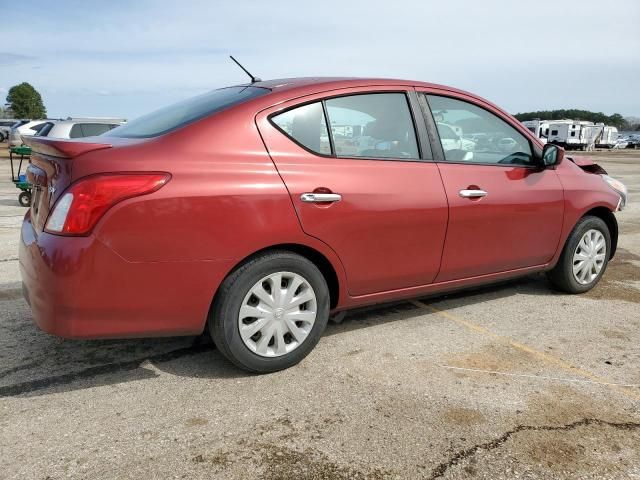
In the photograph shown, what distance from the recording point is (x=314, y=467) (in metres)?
2.31

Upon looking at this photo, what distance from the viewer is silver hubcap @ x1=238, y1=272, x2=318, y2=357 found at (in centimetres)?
302

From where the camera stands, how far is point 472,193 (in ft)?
12.4

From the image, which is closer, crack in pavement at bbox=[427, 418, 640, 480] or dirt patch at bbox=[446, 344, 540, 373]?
crack in pavement at bbox=[427, 418, 640, 480]

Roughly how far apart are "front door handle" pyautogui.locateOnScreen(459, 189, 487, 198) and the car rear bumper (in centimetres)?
174

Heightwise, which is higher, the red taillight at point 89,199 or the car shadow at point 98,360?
the red taillight at point 89,199

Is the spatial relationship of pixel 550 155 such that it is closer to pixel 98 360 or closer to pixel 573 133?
pixel 98 360

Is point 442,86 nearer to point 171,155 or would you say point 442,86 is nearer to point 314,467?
point 171,155

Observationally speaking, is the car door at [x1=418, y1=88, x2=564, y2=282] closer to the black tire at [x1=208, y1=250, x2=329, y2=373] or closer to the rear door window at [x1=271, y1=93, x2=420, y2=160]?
the rear door window at [x1=271, y1=93, x2=420, y2=160]

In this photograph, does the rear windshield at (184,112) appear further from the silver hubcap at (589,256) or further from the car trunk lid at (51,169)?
the silver hubcap at (589,256)

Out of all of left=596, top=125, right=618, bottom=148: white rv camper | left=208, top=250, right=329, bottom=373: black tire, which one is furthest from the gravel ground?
left=596, top=125, right=618, bottom=148: white rv camper

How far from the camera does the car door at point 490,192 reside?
377cm

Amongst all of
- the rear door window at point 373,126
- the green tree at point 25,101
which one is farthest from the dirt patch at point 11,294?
the green tree at point 25,101

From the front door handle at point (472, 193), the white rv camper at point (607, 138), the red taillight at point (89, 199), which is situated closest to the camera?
the red taillight at point (89, 199)

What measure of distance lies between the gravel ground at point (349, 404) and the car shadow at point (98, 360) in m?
0.01
